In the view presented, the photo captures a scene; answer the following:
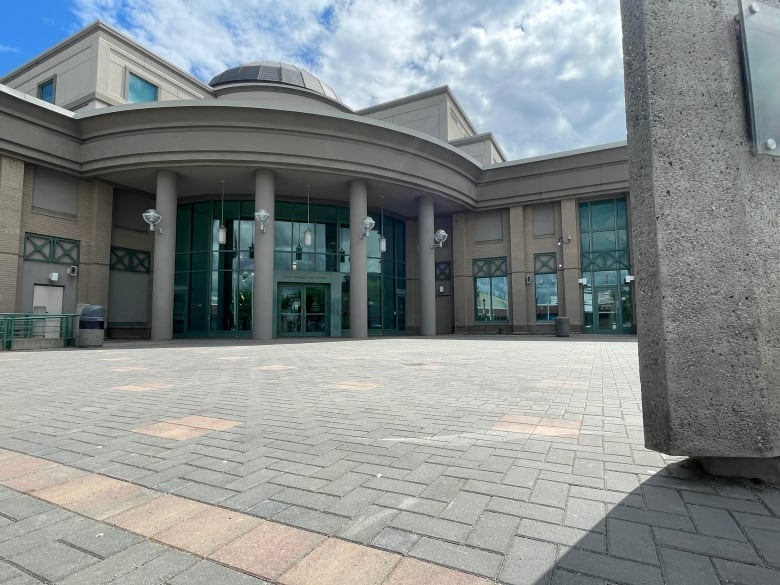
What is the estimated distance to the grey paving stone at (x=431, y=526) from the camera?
2.00m

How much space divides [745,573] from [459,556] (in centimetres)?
107

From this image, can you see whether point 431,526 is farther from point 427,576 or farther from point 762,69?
point 762,69

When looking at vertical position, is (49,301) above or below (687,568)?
above

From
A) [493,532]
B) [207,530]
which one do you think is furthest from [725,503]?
[207,530]

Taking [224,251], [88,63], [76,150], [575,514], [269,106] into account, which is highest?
[88,63]

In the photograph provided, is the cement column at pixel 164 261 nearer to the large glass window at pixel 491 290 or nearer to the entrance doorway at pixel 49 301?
the entrance doorway at pixel 49 301

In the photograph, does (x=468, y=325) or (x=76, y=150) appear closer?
(x=76, y=150)

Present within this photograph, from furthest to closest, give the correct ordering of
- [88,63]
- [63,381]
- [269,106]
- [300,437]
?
[88,63], [269,106], [63,381], [300,437]

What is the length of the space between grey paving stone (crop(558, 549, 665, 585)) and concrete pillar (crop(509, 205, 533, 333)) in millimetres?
25083

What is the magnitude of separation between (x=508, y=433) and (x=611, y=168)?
24901 millimetres

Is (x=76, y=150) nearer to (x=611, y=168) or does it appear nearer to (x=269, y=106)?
(x=269, y=106)

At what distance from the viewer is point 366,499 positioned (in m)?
2.39

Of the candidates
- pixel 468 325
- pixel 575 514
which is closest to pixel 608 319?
pixel 468 325

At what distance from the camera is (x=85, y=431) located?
3842 mm
